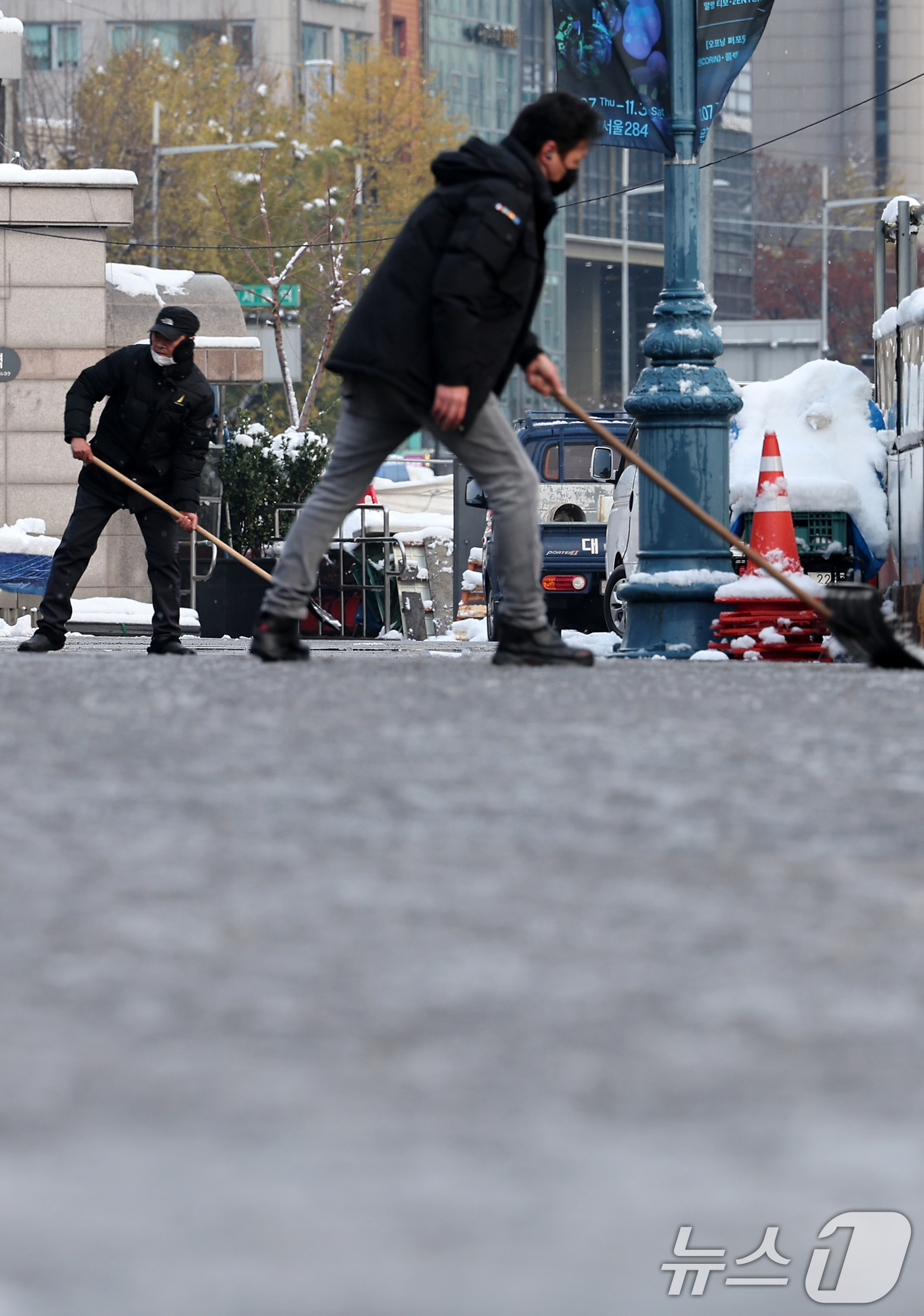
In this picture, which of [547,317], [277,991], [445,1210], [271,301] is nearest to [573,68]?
[277,991]

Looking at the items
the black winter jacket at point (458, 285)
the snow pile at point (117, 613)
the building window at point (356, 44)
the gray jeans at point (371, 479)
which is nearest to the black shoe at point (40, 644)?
the gray jeans at point (371, 479)

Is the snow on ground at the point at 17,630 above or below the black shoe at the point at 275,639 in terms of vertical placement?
below

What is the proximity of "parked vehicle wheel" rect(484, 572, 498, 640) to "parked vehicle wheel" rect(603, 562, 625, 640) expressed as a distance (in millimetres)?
2020

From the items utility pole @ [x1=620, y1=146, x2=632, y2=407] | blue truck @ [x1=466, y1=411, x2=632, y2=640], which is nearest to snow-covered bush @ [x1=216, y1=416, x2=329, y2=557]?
blue truck @ [x1=466, y1=411, x2=632, y2=640]

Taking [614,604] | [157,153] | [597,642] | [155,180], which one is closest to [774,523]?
[597,642]

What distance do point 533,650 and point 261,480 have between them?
15.5 m

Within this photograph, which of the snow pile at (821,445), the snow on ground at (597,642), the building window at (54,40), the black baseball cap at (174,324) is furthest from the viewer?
the building window at (54,40)

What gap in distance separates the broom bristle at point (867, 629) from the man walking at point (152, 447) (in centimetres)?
389

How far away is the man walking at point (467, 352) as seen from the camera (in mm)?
6984

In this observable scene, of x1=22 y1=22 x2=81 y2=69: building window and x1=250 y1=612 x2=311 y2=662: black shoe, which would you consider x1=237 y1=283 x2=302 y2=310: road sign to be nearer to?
x1=250 y1=612 x2=311 y2=662: black shoe

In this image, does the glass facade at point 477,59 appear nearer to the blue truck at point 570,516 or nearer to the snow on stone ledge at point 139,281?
the snow on stone ledge at point 139,281

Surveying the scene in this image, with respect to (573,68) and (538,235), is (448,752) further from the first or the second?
(573,68)

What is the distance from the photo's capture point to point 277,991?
100 inches

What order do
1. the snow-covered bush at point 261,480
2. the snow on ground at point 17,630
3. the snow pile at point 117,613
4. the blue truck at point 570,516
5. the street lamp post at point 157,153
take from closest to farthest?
the snow on ground at point 17,630
the snow pile at point 117,613
the blue truck at point 570,516
the snow-covered bush at point 261,480
the street lamp post at point 157,153
